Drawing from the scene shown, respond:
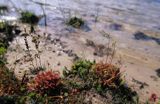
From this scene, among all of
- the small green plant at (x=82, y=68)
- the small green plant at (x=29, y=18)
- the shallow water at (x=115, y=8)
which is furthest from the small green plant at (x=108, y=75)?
the shallow water at (x=115, y=8)

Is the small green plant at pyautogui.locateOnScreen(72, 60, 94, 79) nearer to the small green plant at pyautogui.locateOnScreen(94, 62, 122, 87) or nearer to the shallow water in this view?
the small green plant at pyautogui.locateOnScreen(94, 62, 122, 87)

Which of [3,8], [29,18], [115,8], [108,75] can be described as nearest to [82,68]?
[108,75]

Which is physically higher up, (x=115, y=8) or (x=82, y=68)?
(x=115, y=8)

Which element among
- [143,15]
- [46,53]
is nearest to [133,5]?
[143,15]

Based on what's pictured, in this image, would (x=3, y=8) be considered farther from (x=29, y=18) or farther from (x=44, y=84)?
(x=44, y=84)

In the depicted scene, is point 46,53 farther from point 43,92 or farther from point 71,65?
point 43,92
